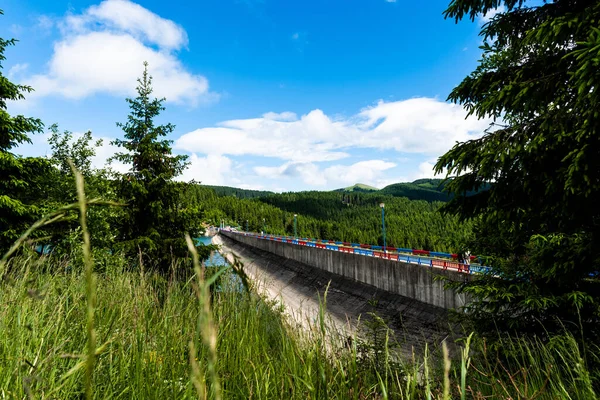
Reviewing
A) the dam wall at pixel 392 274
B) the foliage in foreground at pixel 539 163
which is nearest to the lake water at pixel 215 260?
the foliage in foreground at pixel 539 163

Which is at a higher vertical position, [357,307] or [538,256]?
[538,256]

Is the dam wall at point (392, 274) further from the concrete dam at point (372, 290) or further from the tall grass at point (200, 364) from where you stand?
the tall grass at point (200, 364)

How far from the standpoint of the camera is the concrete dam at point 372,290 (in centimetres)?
1912

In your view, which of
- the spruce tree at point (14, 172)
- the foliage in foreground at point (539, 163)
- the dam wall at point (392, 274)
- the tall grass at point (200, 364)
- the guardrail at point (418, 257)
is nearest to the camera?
the tall grass at point (200, 364)

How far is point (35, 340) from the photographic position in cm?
263

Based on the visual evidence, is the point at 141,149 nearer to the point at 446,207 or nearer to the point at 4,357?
the point at 446,207

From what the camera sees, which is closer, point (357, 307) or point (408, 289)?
point (408, 289)

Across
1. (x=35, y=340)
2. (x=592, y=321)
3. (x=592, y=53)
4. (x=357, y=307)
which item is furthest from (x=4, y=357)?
(x=357, y=307)

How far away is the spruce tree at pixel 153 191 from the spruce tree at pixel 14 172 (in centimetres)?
373

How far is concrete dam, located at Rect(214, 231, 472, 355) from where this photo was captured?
19119 millimetres

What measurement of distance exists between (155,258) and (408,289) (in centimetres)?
1589

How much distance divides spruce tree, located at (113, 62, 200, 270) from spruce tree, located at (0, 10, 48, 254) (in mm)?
3728

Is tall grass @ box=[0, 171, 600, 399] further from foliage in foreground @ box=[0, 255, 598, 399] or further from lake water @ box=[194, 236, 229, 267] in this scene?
Result: lake water @ box=[194, 236, 229, 267]

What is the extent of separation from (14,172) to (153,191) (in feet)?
18.7
